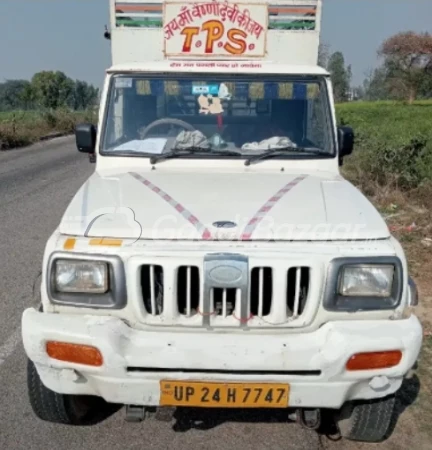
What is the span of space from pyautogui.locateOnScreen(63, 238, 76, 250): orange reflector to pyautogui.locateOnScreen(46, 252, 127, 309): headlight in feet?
0.12

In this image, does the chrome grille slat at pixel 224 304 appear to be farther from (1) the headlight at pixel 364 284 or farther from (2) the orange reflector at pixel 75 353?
(2) the orange reflector at pixel 75 353

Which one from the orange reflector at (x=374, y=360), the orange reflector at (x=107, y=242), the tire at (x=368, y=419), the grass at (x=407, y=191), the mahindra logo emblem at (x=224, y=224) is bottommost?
the grass at (x=407, y=191)

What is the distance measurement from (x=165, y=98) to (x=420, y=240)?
4.26 meters

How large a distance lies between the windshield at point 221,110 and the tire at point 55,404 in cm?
184

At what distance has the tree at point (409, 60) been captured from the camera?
177 feet

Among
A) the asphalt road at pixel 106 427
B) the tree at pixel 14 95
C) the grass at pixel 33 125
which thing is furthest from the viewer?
the tree at pixel 14 95

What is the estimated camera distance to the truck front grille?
255 cm

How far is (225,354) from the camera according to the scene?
2531 millimetres

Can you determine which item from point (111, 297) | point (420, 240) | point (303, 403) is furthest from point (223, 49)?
point (420, 240)

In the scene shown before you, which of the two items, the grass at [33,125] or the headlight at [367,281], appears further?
the grass at [33,125]

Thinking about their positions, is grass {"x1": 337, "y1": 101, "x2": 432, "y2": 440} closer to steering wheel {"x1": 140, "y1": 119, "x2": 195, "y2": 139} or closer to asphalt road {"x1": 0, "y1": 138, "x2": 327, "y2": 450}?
asphalt road {"x1": 0, "y1": 138, "x2": 327, "y2": 450}

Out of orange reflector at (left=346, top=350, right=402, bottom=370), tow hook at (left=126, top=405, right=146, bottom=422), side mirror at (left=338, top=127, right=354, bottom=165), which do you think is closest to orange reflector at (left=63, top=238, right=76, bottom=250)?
tow hook at (left=126, top=405, right=146, bottom=422)

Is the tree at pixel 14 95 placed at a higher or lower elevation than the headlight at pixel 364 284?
lower

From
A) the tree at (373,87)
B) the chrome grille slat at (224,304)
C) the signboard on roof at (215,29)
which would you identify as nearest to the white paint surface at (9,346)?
the chrome grille slat at (224,304)
